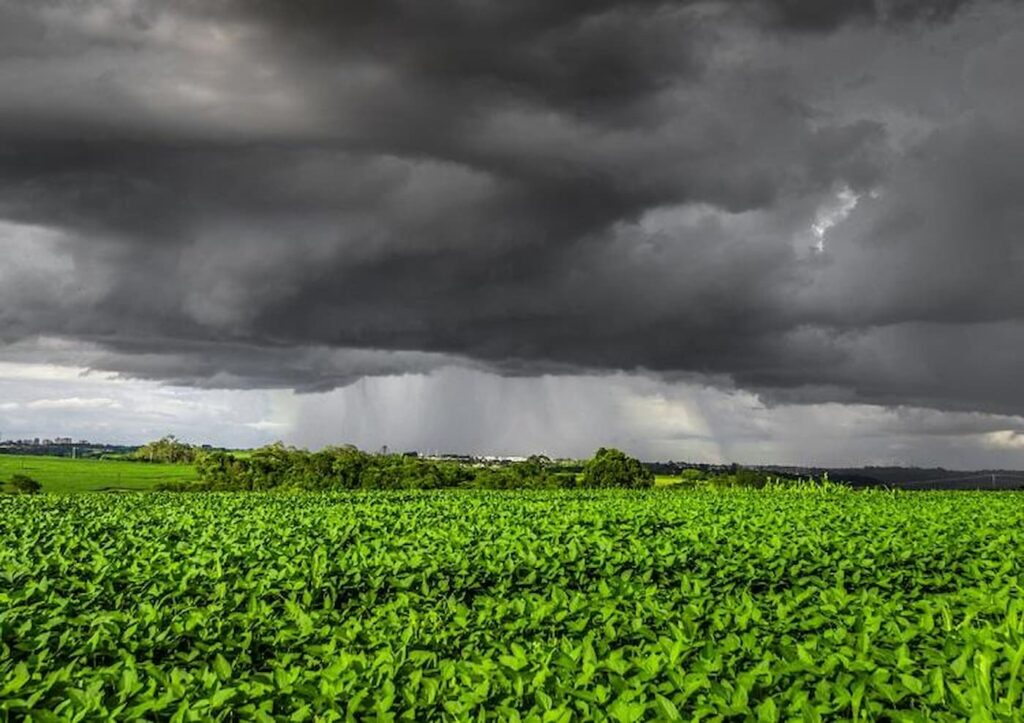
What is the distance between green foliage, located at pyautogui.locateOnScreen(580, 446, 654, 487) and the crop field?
1546 inches

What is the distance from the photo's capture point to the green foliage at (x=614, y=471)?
55.5 meters

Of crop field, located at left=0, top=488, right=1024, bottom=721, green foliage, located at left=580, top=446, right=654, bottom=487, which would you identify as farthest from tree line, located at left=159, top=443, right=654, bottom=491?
crop field, located at left=0, top=488, right=1024, bottom=721

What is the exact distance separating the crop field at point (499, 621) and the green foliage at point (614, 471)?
39263mm

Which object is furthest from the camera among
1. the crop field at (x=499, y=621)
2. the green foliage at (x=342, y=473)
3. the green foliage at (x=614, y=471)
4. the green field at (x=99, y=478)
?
the green field at (x=99, y=478)

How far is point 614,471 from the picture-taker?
186ft

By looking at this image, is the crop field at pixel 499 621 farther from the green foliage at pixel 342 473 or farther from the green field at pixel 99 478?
the green field at pixel 99 478

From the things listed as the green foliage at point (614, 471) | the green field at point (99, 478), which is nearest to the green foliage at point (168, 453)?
the green field at point (99, 478)

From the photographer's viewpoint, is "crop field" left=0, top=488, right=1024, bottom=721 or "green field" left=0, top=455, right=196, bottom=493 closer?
"crop field" left=0, top=488, right=1024, bottom=721

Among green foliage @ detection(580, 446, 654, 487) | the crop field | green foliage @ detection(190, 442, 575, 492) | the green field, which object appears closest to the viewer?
the crop field

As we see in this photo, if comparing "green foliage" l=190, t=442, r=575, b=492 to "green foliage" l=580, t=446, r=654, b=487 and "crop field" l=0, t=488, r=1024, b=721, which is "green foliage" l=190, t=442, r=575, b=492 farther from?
"crop field" l=0, t=488, r=1024, b=721

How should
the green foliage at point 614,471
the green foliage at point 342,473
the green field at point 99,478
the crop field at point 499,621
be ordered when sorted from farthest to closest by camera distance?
1. the green field at point 99,478
2. the green foliage at point 614,471
3. the green foliage at point 342,473
4. the crop field at point 499,621

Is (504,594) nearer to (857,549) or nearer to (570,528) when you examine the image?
(570,528)

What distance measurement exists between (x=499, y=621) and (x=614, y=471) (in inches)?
1982

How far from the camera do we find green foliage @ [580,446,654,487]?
182ft
